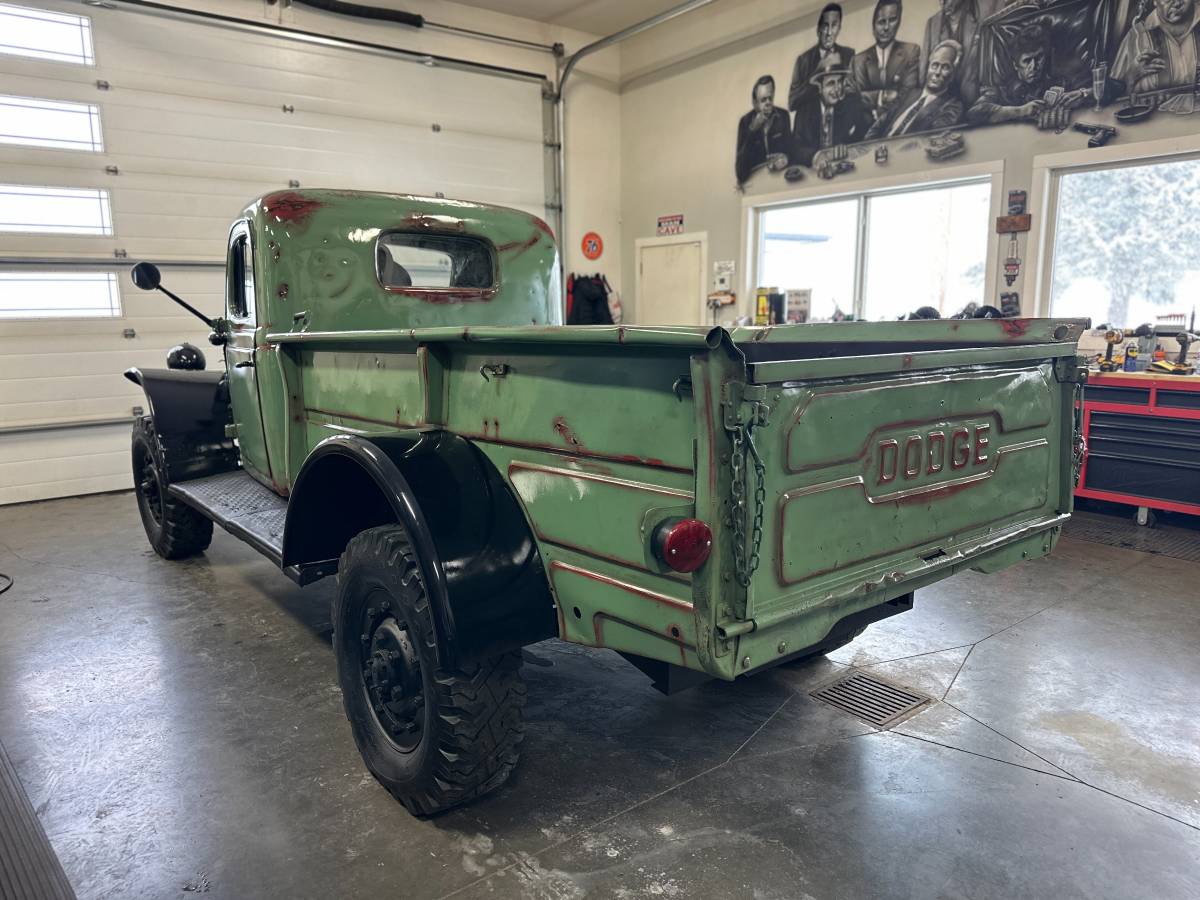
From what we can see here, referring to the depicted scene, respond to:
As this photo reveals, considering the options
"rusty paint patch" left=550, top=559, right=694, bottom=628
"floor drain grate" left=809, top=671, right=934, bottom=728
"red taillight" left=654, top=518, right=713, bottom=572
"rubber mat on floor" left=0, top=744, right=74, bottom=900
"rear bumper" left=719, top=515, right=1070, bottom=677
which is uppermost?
"red taillight" left=654, top=518, right=713, bottom=572

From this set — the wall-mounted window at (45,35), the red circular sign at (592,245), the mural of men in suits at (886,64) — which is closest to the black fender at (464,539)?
the wall-mounted window at (45,35)

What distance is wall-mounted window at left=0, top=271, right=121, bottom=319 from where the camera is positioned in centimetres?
648

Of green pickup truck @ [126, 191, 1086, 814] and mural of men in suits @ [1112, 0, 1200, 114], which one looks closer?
green pickup truck @ [126, 191, 1086, 814]

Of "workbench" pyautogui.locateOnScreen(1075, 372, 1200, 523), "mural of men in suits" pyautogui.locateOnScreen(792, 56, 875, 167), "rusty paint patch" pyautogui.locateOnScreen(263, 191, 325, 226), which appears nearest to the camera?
"rusty paint patch" pyautogui.locateOnScreen(263, 191, 325, 226)

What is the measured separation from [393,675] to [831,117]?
718 centimetres

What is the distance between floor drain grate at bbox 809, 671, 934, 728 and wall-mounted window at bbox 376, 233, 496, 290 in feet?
7.77

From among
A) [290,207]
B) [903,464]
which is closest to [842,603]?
[903,464]

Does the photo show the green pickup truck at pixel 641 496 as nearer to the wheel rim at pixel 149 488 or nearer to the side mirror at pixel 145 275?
the side mirror at pixel 145 275

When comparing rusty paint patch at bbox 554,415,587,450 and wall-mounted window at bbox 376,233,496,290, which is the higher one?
wall-mounted window at bbox 376,233,496,290

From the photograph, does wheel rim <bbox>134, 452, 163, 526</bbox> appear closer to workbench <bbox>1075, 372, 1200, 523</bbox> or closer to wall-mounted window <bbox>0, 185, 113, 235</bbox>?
wall-mounted window <bbox>0, 185, 113, 235</bbox>

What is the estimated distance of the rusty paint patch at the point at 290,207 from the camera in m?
3.43

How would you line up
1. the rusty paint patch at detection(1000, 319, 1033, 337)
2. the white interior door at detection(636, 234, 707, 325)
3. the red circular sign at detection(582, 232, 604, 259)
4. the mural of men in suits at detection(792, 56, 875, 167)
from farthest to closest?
the red circular sign at detection(582, 232, 604, 259), the white interior door at detection(636, 234, 707, 325), the mural of men in suits at detection(792, 56, 875, 167), the rusty paint patch at detection(1000, 319, 1033, 337)

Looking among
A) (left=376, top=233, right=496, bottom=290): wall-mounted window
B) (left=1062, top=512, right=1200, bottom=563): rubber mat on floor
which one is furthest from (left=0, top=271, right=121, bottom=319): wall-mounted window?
(left=1062, top=512, right=1200, bottom=563): rubber mat on floor

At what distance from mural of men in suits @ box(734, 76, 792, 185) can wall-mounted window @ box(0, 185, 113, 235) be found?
612 centimetres
